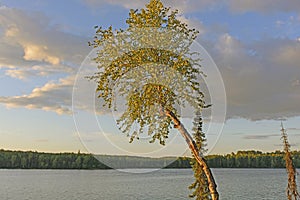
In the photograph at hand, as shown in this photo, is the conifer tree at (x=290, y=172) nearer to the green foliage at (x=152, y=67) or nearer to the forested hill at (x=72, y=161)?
the green foliage at (x=152, y=67)

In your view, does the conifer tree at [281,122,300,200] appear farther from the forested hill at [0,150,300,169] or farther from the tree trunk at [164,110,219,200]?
the forested hill at [0,150,300,169]

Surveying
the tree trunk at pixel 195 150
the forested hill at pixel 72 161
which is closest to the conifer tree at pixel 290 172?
the tree trunk at pixel 195 150

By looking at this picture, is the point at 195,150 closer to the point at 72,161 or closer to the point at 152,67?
the point at 152,67

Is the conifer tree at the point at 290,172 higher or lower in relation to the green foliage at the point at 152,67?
lower

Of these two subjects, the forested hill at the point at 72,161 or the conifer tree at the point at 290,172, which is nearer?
the conifer tree at the point at 290,172

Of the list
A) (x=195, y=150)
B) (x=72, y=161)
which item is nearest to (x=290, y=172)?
(x=195, y=150)

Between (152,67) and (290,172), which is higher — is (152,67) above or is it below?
above

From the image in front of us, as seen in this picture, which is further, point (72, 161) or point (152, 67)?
point (72, 161)

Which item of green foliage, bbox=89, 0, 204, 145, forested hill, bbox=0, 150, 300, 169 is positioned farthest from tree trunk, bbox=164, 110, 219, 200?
forested hill, bbox=0, 150, 300, 169

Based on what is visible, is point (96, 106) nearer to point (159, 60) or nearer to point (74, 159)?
point (159, 60)

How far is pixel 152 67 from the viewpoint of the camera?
1058 centimetres

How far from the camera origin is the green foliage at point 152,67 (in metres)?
10.6

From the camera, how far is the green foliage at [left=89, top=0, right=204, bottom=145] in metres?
10.6

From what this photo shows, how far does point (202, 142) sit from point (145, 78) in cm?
1645
